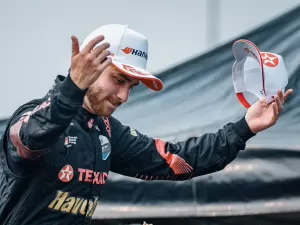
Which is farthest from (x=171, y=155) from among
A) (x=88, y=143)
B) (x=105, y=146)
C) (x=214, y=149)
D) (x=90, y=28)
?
(x=90, y=28)

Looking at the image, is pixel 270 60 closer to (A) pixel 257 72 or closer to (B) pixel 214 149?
(A) pixel 257 72

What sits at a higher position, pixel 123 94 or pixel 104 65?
pixel 104 65

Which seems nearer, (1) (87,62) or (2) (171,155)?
(1) (87,62)

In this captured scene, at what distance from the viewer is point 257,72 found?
9.05ft

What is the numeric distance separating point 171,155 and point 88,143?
0.41m

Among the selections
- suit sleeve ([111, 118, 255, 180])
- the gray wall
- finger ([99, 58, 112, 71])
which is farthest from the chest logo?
the gray wall

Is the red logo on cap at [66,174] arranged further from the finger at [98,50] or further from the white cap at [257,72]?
the white cap at [257,72]

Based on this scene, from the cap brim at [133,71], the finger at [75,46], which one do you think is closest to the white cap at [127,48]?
the cap brim at [133,71]

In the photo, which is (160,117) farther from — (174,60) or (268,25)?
(268,25)

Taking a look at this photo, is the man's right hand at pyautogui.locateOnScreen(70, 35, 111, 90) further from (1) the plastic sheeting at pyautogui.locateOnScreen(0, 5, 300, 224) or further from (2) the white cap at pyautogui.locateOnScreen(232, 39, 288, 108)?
(1) the plastic sheeting at pyautogui.locateOnScreen(0, 5, 300, 224)

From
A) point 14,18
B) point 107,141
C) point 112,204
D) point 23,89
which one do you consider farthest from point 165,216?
point 14,18

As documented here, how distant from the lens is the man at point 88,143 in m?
2.15

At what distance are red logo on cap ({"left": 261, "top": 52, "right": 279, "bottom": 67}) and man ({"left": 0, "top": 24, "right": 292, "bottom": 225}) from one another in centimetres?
11

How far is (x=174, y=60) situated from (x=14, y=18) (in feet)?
2.71
